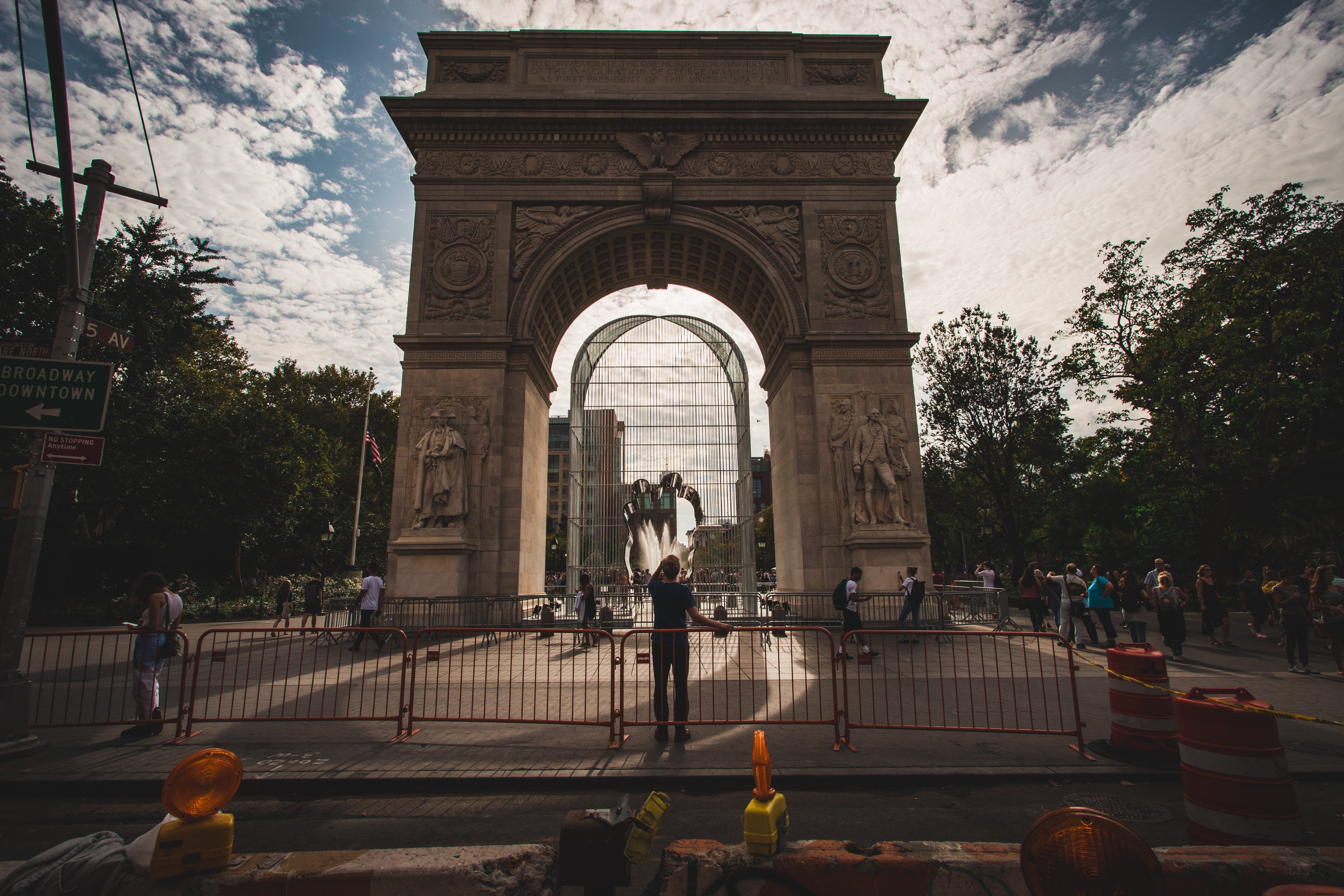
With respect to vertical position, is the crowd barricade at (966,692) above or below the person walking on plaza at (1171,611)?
below

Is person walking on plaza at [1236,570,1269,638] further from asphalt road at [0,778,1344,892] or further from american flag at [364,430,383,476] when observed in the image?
american flag at [364,430,383,476]

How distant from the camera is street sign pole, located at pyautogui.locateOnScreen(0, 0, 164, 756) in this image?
6277mm

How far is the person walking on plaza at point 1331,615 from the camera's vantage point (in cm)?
1059

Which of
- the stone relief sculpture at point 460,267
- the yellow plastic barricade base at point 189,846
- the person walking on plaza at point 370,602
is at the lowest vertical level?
the yellow plastic barricade base at point 189,846

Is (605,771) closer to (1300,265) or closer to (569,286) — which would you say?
(569,286)

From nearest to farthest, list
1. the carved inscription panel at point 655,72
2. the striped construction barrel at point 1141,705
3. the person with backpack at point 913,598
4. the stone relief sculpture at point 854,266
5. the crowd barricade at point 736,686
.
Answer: the striped construction barrel at point 1141,705
the crowd barricade at point 736,686
the person with backpack at point 913,598
the stone relief sculpture at point 854,266
the carved inscription panel at point 655,72

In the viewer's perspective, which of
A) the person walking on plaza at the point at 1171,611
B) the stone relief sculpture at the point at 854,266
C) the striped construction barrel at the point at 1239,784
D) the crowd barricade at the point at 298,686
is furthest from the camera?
the stone relief sculpture at the point at 854,266

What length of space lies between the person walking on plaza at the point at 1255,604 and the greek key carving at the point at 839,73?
16.9 m

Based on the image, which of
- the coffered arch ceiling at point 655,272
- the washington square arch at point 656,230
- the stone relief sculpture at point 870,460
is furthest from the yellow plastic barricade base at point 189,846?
the coffered arch ceiling at point 655,272

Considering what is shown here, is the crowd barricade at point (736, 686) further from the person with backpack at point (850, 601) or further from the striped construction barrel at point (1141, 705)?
the striped construction barrel at point (1141, 705)

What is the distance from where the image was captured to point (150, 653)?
7.14m

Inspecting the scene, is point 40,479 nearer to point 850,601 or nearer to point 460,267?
point 850,601

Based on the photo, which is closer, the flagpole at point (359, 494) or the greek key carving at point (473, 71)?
the greek key carving at point (473, 71)

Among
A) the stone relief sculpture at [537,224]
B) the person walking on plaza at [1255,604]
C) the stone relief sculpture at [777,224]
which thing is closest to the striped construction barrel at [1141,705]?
the person walking on plaza at [1255,604]
